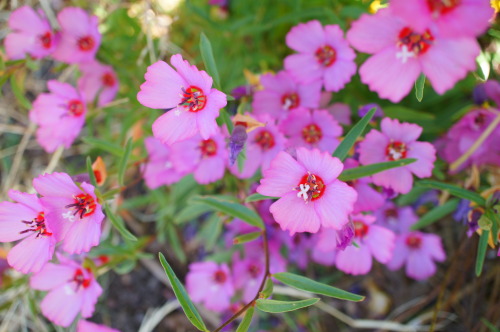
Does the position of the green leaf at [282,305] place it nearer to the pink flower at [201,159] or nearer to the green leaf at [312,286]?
the green leaf at [312,286]

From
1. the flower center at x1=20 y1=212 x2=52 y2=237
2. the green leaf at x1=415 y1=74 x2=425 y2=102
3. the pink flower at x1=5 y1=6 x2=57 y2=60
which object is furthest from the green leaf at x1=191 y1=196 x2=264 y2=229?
the pink flower at x1=5 y1=6 x2=57 y2=60

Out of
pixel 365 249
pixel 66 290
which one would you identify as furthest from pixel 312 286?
pixel 66 290

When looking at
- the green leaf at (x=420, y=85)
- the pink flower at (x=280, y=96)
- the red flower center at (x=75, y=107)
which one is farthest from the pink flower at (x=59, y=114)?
the green leaf at (x=420, y=85)

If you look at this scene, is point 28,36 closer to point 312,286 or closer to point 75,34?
point 75,34

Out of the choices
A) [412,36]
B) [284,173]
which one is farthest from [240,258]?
[412,36]

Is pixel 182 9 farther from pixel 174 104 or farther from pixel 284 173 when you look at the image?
pixel 284 173

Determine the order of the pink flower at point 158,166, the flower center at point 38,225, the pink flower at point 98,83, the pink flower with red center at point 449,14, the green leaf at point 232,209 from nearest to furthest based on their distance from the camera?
1. the pink flower with red center at point 449,14
2. the flower center at point 38,225
3. the green leaf at point 232,209
4. the pink flower at point 158,166
5. the pink flower at point 98,83

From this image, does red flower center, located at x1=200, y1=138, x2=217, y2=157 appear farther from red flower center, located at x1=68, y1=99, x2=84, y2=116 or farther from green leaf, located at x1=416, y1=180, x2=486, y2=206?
green leaf, located at x1=416, y1=180, x2=486, y2=206
